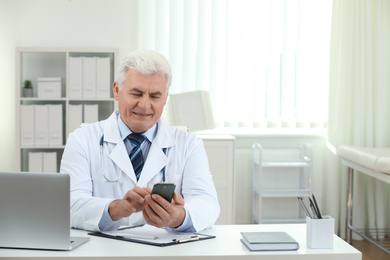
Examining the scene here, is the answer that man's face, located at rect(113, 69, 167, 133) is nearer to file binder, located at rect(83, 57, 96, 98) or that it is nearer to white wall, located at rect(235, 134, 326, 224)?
file binder, located at rect(83, 57, 96, 98)

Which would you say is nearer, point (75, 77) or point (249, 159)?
point (75, 77)

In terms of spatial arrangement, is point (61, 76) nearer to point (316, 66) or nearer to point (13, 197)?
point (316, 66)

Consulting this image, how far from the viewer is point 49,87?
4461 millimetres

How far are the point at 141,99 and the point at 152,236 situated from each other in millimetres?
532

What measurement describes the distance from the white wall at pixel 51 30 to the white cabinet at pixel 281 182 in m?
1.43

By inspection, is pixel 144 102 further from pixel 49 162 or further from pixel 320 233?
pixel 49 162

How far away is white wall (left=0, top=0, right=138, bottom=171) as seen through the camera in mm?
4691

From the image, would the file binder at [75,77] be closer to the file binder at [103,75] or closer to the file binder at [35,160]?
the file binder at [103,75]

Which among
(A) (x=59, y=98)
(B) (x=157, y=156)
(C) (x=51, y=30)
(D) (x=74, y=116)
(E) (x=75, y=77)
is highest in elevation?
(C) (x=51, y=30)

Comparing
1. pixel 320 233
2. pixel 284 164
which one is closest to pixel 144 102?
pixel 320 233

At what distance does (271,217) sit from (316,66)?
51.2 inches

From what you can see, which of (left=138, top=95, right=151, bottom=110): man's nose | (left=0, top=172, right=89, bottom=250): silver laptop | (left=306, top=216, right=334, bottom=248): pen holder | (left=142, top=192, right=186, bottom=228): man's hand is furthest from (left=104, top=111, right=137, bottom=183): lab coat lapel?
(left=306, top=216, right=334, bottom=248): pen holder

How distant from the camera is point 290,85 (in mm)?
4930

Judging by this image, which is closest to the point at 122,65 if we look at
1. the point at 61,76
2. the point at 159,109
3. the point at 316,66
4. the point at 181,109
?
the point at 159,109
